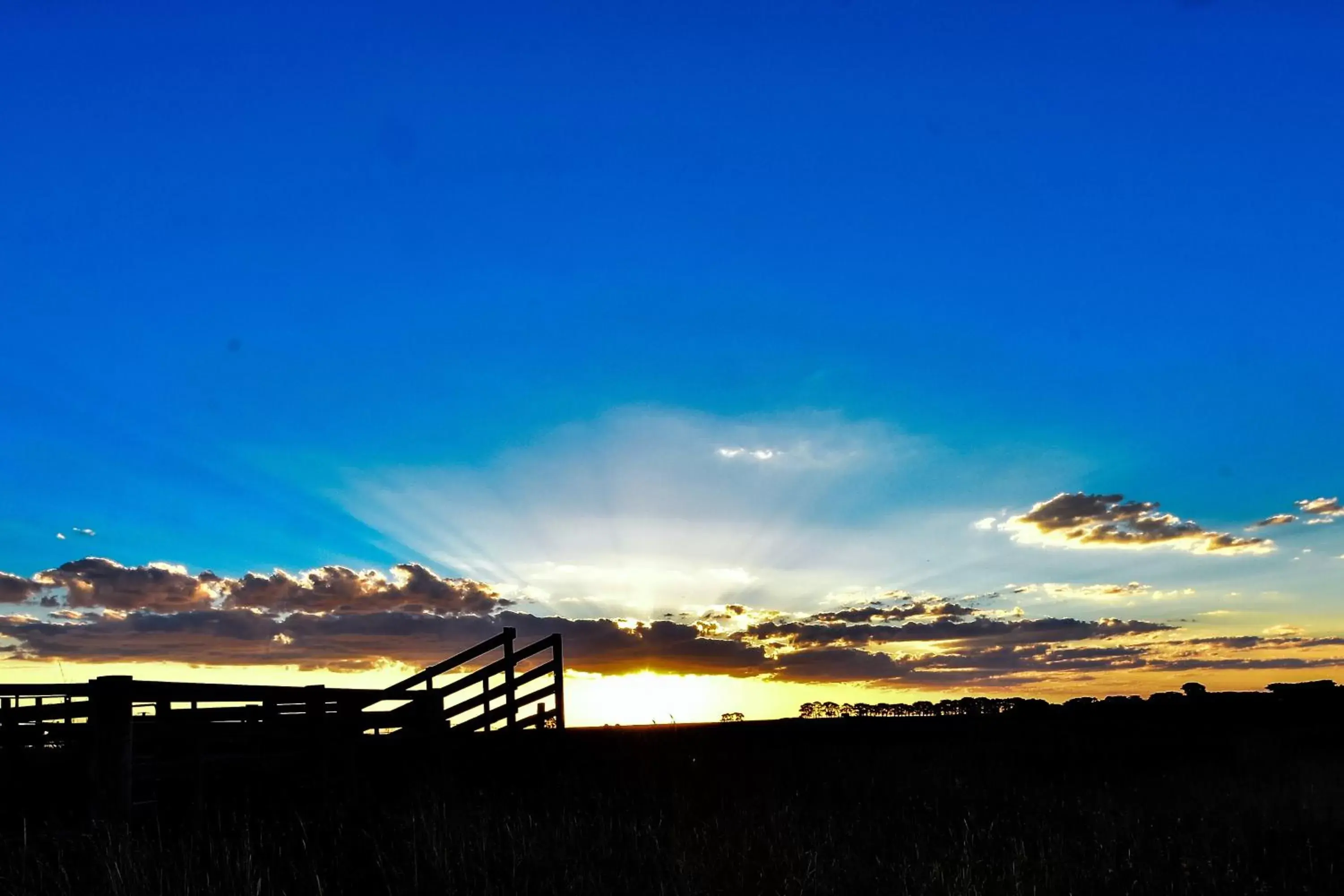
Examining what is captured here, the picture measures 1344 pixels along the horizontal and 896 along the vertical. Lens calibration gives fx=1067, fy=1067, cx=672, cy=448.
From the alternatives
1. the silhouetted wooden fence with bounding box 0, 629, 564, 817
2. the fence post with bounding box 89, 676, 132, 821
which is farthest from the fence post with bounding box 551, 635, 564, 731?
the fence post with bounding box 89, 676, 132, 821

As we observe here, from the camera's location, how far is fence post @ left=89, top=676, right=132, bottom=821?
38.4 feet

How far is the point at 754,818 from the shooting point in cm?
1205

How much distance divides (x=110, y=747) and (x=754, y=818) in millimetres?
7223

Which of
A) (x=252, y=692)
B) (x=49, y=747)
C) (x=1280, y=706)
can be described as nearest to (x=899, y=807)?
(x=252, y=692)

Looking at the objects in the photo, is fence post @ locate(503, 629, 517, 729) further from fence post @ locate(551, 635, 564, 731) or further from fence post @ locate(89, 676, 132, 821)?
fence post @ locate(89, 676, 132, 821)

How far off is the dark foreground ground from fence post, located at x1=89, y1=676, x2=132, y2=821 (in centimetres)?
35

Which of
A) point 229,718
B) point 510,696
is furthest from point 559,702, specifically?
point 229,718

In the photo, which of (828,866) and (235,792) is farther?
(235,792)

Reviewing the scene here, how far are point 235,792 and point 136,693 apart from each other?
129 inches

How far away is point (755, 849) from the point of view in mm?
9992

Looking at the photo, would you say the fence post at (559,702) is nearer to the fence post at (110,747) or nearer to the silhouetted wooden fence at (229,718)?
the silhouetted wooden fence at (229,718)

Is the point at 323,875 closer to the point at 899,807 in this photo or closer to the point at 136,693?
the point at 136,693

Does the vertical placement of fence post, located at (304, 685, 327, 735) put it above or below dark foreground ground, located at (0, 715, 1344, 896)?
above

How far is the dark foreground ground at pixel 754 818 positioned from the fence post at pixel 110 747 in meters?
0.35
